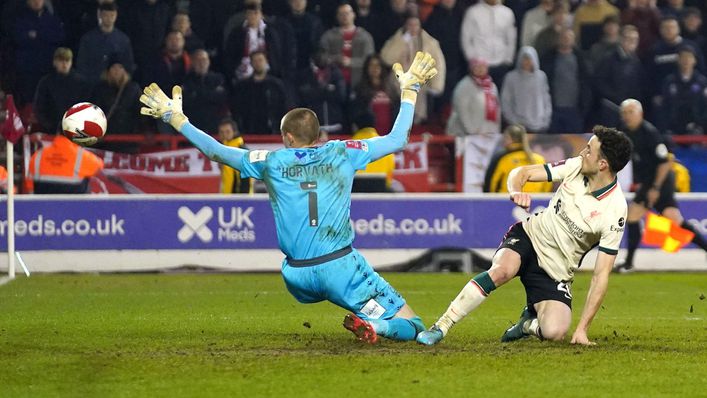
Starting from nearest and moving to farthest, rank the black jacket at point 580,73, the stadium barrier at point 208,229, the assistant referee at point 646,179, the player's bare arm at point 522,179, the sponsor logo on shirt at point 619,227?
the player's bare arm at point 522,179 < the sponsor logo on shirt at point 619,227 < the stadium barrier at point 208,229 < the assistant referee at point 646,179 < the black jacket at point 580,73

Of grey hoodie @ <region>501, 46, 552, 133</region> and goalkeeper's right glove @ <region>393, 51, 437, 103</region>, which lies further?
grey hoodie @ <region>501, 46, 552, 133</region>

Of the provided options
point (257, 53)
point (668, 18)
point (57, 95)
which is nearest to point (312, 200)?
point (257, 53)

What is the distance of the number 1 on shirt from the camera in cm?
899

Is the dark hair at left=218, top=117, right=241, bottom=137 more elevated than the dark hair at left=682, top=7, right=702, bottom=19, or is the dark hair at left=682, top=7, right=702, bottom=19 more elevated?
the dark hair at left=682, top=7, right=702, bottom=19

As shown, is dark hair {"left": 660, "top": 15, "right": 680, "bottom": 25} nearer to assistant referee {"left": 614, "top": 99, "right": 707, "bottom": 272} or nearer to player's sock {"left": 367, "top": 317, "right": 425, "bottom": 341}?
assistant referee {"left": 614, "top": 99, "right": 707, "bottom": 272}

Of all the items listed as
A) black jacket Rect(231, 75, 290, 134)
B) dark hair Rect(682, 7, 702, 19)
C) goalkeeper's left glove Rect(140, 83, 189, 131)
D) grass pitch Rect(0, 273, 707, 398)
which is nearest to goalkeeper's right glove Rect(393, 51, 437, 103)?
goalkeeper's left glove Rect(140, 83, 189, 131)

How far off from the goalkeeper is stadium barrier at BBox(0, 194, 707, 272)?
774 centimetres

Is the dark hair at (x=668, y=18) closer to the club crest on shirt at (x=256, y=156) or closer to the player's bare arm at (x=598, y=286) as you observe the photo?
the player's bare arm at (x=598, y=286)

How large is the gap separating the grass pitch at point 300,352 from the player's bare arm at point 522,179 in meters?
1.04

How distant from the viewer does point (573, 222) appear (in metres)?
9.42

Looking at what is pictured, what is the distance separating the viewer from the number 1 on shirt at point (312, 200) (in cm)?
899

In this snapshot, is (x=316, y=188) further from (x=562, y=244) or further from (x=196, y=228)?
(x=196, y=228)

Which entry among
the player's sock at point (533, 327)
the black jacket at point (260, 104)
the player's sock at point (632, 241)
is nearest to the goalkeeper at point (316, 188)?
the player's sock at point (533, 327)

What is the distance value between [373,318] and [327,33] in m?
11.3
